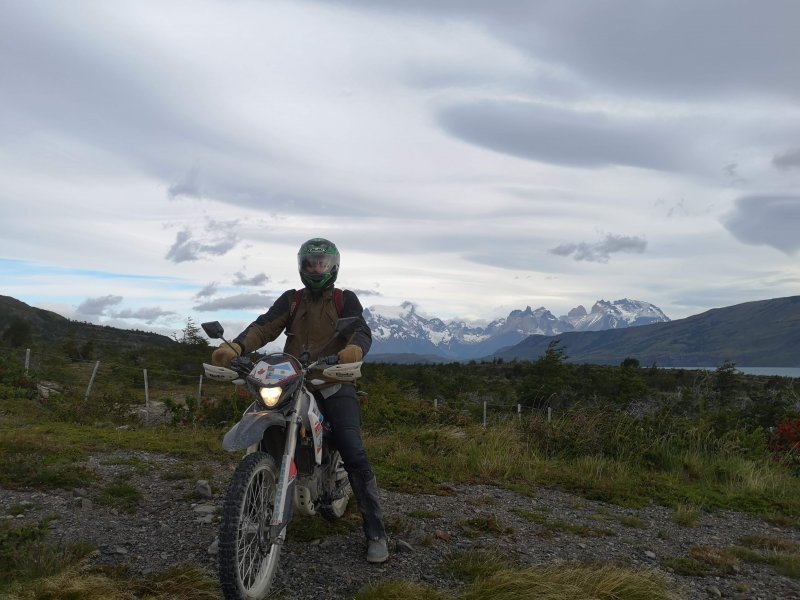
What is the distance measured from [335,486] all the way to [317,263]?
1.87 meters

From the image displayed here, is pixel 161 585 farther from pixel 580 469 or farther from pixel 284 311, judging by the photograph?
pixel 580 469

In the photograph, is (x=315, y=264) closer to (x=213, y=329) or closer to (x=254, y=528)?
(x=213, y=329)

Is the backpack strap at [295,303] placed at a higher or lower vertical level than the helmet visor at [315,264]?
lower

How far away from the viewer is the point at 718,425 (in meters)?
11.8

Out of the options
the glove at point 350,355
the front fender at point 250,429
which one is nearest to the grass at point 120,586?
the front fender at point 250,429

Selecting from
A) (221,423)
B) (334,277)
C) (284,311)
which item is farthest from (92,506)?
(221,423)

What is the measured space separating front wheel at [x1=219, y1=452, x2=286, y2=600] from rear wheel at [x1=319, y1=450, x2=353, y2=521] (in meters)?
0.89

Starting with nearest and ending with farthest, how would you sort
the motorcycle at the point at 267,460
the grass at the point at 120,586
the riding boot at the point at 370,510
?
the grass at the point at 120,586, the motorcycle at the point at 267,460, the riding boot at the point at 370,510

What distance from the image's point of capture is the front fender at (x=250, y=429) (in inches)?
147

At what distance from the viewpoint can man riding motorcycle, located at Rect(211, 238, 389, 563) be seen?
15.2ft

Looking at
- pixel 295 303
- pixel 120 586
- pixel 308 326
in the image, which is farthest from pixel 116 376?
pixel 120 586

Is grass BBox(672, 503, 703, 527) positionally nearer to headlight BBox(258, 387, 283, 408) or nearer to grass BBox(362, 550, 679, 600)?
grass BBox(362, 550, 679, 600)

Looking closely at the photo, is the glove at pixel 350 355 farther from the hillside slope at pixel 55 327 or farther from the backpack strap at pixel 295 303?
the hillside slope at pixel 55 327

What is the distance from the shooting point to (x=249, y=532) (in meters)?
3.74
